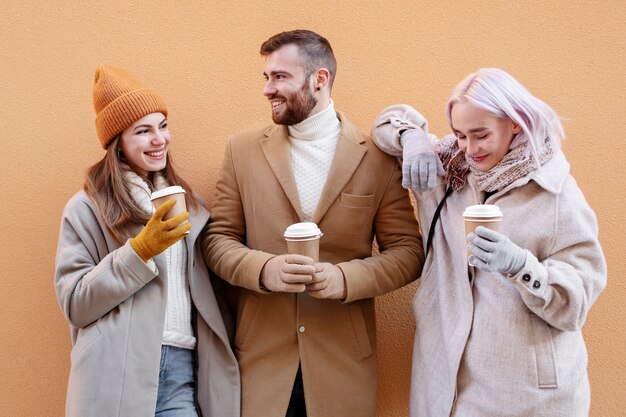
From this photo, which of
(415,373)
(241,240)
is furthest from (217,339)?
(415,373)

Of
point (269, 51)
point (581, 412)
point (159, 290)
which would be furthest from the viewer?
point (269, 51)

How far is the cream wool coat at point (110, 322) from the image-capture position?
2.28 meters

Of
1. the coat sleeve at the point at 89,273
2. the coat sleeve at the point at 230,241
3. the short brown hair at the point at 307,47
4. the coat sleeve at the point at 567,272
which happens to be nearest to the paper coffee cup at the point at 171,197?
the coat sleeve at the point at 89,273

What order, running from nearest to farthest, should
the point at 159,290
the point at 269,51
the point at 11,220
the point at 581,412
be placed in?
the point at 581,412
the point at 159,290
the point at 269,51
the point at 11,220

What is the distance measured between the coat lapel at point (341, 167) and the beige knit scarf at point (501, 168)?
0.39 meters

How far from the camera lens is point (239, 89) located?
2.98 meters

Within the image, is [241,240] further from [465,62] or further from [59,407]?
[465,62]

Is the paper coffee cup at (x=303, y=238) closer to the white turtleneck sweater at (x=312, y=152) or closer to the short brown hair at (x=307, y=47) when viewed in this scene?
the white turtleneck sweater at (x=312, y=152)

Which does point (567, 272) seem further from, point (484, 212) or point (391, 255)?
point (391, 255)

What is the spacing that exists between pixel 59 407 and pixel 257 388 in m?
1.03

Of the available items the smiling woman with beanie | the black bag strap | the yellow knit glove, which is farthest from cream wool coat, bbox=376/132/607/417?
the yellow knit glove

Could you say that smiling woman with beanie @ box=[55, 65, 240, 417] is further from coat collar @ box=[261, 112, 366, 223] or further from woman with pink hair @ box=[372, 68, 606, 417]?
woman with pink hair @ box=[372, 68, 606, 417]

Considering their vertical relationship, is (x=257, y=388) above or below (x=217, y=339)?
below

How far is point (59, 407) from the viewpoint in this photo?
290 cm
